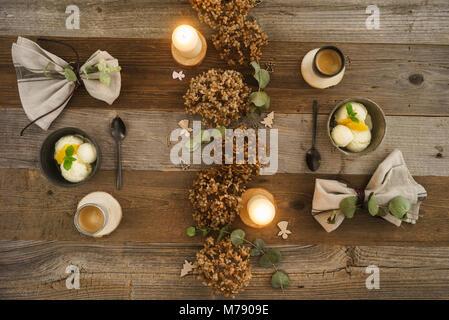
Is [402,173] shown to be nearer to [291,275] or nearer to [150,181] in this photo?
[291,275]

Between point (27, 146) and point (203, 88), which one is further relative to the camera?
point (27, 146)

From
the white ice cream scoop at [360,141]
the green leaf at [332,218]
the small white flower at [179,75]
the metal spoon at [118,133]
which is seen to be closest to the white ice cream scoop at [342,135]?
the white ice cream scoop at [360,141]

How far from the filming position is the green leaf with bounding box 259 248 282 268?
113cm

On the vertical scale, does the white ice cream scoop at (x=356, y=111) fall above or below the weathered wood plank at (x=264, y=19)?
below

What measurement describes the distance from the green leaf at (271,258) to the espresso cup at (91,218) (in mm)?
605

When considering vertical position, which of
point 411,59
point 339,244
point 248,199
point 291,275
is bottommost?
point 291,275

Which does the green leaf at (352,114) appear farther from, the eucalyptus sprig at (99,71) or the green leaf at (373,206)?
the eucalyptus sprig at (99,71)

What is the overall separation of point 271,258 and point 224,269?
0.20 m

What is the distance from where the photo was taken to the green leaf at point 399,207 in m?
1.08

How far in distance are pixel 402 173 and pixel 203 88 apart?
2.79 feet

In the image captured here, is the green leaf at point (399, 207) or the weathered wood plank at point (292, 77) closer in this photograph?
the green leaf at point (399, 207)

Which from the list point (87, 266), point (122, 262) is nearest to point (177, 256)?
point (122, 262)

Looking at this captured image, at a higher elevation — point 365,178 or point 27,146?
point 27,146

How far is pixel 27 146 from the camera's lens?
3.91 ft
